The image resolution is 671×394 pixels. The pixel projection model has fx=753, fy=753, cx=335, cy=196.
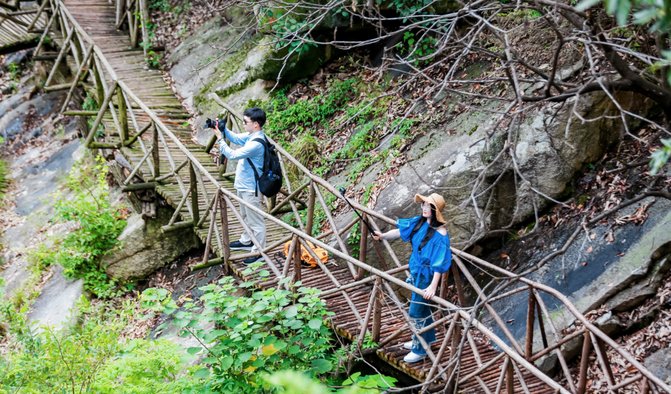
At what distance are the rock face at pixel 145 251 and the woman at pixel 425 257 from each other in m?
5.13

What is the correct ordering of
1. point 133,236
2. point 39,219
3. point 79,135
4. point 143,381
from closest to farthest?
point 143,381 → point 133,236 → point 39,219 → point 79,135

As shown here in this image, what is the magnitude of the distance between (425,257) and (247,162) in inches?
109

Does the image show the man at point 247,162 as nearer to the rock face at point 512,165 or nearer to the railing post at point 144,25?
the rock face at point 512,165

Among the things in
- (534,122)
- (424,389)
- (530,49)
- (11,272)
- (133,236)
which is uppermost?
(530,49)

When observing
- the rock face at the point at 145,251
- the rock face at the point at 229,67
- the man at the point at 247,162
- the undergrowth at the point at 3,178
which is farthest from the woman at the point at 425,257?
the undergrowth at the point at 3,178

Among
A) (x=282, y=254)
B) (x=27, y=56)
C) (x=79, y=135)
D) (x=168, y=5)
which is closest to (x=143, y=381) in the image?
(x=282, y=254)

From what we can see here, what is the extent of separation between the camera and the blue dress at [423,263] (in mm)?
6316

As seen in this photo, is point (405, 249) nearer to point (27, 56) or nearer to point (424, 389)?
point (424, 389)

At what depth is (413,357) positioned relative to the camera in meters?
6.51

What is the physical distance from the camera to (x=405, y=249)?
8.45 m

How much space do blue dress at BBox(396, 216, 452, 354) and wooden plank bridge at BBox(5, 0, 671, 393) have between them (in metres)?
0.15

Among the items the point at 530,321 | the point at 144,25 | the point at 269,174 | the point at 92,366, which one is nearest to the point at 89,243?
the point at 92,366

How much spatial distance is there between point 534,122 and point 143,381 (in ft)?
15.9

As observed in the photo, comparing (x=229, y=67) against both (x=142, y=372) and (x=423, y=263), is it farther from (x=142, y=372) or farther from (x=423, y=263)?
(x=423, y=263)
